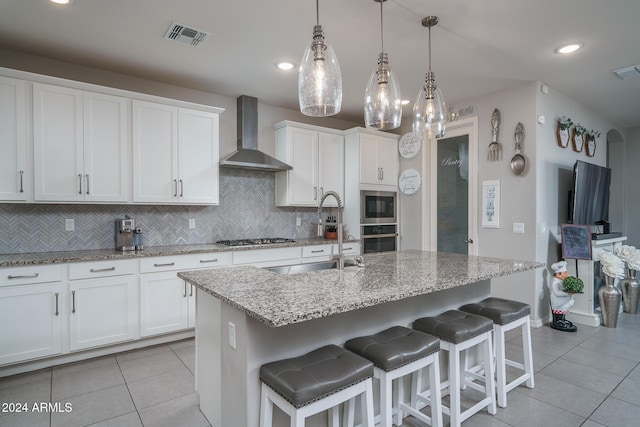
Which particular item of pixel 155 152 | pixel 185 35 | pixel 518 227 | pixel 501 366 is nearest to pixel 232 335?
A: pixel 501 366

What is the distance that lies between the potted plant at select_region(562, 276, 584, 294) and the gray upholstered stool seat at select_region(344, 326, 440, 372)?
2.82m

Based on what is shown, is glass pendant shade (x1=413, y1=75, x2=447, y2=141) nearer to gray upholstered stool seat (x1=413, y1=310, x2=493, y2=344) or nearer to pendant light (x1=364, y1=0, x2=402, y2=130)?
pendant light (x1=364, y1=0, x2=402, y2=130)

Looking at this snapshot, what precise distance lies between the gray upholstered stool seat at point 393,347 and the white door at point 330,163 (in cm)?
301

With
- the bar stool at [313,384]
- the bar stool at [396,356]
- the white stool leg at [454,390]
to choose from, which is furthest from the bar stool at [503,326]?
the bar stool at [313,384]

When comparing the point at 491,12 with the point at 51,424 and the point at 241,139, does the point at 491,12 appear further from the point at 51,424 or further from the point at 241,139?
the point at 51,424

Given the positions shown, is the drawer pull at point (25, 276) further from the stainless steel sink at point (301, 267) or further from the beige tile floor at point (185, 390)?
the stainless steel sink at point (301, 267)

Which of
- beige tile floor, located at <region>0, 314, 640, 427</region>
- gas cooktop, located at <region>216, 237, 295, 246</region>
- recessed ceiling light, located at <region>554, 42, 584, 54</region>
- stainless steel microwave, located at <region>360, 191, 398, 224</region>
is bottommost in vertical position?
beige tile floor, located at <region>0, 314, 640, 427</region>

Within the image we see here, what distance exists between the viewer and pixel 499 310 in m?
2.34

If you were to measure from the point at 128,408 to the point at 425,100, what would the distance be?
2.87 metres

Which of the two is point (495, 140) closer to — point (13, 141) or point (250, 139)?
point (250, 139)

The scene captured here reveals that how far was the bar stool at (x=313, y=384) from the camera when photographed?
1.35 m

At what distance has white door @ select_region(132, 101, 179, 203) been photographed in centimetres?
339

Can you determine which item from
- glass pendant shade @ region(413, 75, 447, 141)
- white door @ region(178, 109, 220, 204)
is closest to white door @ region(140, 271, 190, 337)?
white door @ region(178, 109, 220, 204)

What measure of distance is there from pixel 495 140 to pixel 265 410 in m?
3.93
